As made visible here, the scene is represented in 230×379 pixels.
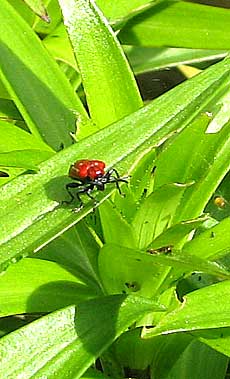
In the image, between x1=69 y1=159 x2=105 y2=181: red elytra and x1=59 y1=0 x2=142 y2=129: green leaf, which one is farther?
x1=59 y1=0 x2=142 y2=129: green leaf

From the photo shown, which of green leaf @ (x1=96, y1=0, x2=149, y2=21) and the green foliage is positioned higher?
green leaf @ (x1=96, y1=0, x2=149, y2=21)

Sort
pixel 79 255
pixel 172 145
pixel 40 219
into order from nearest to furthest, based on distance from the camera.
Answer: pixel 40 219, pixel 172 145, pixel 79 255

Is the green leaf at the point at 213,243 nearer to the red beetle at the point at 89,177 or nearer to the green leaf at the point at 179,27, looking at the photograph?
the red beetle at the point at 89,177

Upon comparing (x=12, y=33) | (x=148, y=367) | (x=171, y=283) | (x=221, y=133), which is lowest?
(x=148, y=367)

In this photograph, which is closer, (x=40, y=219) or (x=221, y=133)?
(x=40, y=219)

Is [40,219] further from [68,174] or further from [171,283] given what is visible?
[171,283]

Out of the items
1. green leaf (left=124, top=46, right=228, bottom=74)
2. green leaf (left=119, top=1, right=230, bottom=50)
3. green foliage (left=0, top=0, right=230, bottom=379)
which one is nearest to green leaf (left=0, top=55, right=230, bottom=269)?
green foliage (left=0, top=0, right=230, bottom=379)

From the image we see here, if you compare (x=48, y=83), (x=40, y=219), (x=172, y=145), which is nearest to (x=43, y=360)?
(x=40, y=219)

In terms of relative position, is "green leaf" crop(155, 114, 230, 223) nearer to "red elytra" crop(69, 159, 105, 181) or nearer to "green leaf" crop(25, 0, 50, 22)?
"red elytra" crop(69, 159, 105, 181)
